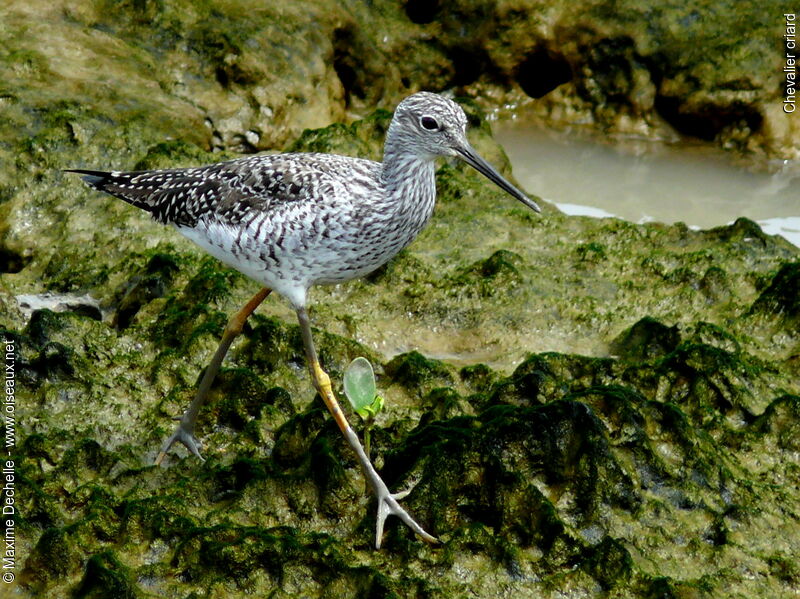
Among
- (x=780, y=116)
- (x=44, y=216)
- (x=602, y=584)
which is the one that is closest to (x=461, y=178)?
(x=44, y=216)

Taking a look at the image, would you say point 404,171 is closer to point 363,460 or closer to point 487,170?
point 487,170

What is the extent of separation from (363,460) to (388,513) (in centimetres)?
36

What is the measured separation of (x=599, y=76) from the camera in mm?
11867

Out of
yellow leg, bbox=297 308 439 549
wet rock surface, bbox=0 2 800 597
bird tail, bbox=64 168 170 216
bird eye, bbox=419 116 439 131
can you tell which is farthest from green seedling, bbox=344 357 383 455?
bird tail, bbox=64 168 170 216

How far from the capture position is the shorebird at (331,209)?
5.75 m

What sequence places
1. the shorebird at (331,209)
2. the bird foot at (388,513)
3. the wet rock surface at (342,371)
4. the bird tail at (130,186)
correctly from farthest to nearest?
the bird tail at (130,186) → the shorebird at (331,209) → the bird foot at (388,513) → the wet rock surface at (342,371)

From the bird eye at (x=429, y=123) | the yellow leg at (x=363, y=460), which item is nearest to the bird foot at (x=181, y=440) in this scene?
the yellow leg at (x=363, y=460)

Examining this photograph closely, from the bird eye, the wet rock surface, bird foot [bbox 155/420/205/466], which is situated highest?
the bird eye

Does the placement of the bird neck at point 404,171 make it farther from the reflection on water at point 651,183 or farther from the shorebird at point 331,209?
Result: the reflection on water at point 651,183

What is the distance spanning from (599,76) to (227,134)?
424 centimetres

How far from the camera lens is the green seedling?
5.53m

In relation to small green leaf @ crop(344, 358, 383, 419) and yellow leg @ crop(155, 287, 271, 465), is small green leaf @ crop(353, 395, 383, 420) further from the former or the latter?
yellow leg @ crop(155, 287, 271, 465)

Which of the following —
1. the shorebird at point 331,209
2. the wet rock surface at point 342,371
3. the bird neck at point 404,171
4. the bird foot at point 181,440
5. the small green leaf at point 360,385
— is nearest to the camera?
the wet rock surface at point 342,371

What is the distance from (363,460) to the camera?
553 cm
